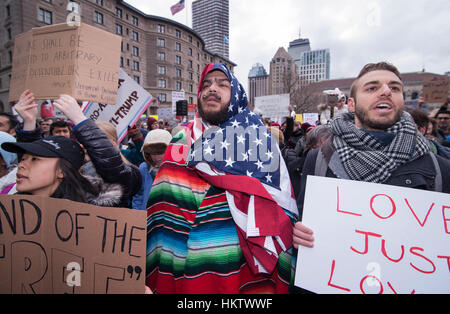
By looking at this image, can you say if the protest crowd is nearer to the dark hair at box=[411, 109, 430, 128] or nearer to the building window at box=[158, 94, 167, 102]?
the dark hair at box=[411, 109, 430, 128]

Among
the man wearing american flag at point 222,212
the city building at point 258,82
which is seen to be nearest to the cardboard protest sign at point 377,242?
the man wearing american flag at point 222,212

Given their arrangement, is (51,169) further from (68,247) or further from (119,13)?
(119,13)

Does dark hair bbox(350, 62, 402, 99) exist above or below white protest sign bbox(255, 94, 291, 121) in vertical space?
below

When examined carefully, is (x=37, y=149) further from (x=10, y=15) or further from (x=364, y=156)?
(x=10, y=15)

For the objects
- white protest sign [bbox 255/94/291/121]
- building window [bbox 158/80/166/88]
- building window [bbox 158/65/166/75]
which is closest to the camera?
white protest sign [bbox 255/94/291/121]

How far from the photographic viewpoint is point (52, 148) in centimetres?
143

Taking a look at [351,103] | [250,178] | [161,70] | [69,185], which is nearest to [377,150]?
[351,103]

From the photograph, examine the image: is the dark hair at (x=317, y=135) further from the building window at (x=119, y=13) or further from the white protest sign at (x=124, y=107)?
the building window at (x=119, y=13)

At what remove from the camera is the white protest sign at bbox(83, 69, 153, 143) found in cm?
302

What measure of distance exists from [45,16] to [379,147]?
110 feet

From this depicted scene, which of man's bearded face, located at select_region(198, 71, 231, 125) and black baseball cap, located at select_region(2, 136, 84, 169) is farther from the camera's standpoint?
man's bearded face, located at select_region(198, 71, 231, 125)

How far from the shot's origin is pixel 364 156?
1.34m

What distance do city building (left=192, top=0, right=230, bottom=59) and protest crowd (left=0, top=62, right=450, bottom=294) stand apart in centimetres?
11821

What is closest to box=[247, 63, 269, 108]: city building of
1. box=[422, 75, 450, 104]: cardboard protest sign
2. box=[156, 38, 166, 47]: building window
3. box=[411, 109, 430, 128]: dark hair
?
box=[156, 38, 166, 47]: building window
